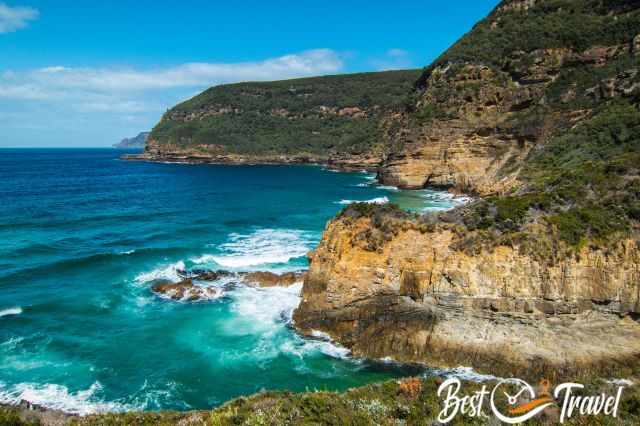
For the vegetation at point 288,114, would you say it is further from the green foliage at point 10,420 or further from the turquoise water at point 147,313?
the green foliage at point 10,420

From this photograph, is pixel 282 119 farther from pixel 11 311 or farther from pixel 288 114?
pixel 11 311

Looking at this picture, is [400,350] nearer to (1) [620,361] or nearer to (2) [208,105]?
(1) [620,361]

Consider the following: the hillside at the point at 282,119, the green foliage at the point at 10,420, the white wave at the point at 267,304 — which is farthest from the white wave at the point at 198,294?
the hillside at the point at 282,119

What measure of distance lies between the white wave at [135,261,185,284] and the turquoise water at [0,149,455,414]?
147 mm

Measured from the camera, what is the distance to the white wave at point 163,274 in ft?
91.5

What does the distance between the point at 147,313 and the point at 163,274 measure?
607cm

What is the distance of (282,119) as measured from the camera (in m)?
150

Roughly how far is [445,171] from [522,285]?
47.6 metres

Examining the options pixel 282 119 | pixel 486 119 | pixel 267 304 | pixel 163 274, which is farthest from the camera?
pixel 282 119

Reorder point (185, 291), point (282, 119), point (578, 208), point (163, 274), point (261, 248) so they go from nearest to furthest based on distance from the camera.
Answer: point (578, 208), point (185, 291), point (163, 274), point (261, 248), point (282, 119)

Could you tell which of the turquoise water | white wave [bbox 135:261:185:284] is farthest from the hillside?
white wave [bbox 135:261:185:284]

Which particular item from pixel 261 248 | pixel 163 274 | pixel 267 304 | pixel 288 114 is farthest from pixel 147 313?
pixel 288 114

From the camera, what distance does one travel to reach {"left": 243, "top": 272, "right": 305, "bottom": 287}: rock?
2609cm

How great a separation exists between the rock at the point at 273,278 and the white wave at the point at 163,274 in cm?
506
